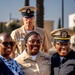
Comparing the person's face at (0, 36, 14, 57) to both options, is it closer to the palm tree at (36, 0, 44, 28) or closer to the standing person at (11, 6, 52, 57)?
the standing person at (11, 6, 52, 57)

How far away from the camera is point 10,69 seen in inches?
145

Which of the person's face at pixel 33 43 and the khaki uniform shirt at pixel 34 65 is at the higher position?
the person's face at pixel 33 43

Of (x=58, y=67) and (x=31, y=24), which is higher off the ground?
(x=31, y=24)

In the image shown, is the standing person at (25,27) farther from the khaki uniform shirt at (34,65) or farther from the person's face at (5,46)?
the person's face at (5,46)

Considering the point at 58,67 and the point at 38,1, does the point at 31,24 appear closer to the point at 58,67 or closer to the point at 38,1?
the point at 58,67

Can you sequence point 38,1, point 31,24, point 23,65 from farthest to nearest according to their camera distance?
point 38,1, point 31,24, point 23,65

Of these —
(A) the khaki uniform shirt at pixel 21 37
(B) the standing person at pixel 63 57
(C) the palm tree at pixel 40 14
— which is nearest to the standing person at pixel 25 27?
(A) the khaki uniform shirt at pixel 21 37

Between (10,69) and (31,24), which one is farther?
(31,24)

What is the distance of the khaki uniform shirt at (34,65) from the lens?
14.0 ft

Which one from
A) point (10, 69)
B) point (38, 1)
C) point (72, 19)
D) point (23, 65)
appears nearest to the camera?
point (10, 69)

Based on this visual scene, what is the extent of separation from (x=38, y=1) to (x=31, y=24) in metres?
6.74

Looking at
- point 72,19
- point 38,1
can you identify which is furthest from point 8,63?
point 72,19

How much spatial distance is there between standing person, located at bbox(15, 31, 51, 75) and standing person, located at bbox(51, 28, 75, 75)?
119mm

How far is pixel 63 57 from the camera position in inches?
171
